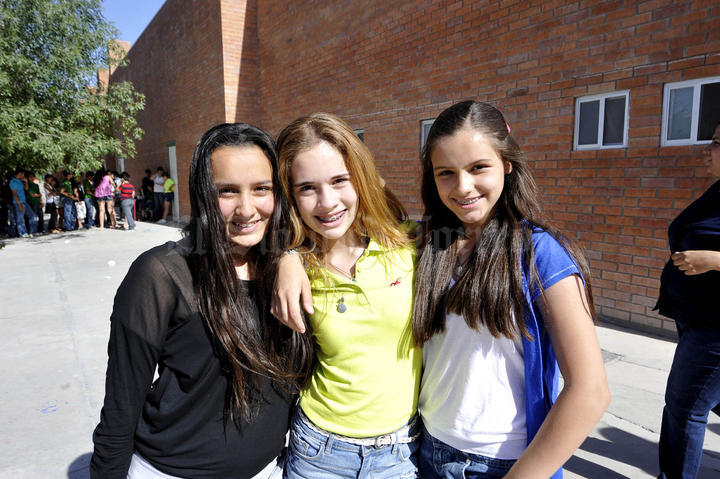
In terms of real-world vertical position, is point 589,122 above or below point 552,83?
below

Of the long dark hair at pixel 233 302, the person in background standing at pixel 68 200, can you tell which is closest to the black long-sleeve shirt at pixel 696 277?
the long dark hair at pixel 233 302

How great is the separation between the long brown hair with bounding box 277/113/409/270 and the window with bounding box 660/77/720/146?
416cm

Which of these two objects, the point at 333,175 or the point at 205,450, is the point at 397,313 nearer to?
the point at 333,175

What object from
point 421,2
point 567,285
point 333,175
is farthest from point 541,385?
point 421,2

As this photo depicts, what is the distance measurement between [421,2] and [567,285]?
6.82 m

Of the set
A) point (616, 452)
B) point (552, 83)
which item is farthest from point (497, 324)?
point (552, 83)

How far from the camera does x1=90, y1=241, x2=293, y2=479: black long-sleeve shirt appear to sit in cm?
133

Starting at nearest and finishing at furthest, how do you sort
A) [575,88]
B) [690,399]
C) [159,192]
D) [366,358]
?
[366,358] → [690,399] → [575,88] → [159,192]

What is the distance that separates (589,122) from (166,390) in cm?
523

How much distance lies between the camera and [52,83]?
10.4m

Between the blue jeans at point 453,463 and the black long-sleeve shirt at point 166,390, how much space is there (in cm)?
57

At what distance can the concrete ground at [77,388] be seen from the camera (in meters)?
2.79

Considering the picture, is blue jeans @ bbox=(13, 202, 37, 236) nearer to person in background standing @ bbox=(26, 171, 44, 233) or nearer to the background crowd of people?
the background crowd of people

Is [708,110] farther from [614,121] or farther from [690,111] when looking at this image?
[614,121]
